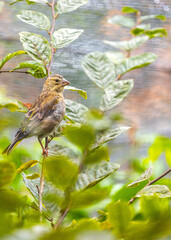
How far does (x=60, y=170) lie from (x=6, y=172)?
0.09 feet

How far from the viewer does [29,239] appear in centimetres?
11

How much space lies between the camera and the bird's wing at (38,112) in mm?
570

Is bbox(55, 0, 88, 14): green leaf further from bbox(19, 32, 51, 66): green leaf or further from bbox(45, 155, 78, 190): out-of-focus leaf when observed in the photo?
bbox(45, 155, 78, 190): out-of-focus leaf

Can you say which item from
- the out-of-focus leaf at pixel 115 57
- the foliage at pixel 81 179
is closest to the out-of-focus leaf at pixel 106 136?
the foliage at pixel 81 179

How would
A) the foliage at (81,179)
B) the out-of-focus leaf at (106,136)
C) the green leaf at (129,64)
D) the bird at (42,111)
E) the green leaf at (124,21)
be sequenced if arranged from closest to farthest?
the foliage at (81,179), the out-of-focus leaf at (106,136), the green leaf at (129,64), the green leaf at (124,21), the bird at (42,111)

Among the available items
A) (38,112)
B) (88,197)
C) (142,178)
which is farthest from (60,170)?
(38,112)

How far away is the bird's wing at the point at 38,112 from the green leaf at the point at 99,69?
0.25 metres

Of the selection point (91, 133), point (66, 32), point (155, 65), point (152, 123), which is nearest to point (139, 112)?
point (152, 123)

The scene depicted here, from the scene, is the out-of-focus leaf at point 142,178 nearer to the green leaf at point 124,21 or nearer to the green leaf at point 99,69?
the green leaf at point 99,69

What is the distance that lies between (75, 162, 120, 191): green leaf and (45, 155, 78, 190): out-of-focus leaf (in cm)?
3

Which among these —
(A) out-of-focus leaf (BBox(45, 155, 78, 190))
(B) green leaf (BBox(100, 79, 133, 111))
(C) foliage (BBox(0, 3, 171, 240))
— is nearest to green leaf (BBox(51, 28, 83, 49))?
(C) foliage (BBox(0, 3, 171, 240))

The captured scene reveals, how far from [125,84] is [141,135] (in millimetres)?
1010

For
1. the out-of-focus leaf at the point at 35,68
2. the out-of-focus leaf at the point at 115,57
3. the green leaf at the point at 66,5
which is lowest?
the out-of-focus leaf at the point at 35,68

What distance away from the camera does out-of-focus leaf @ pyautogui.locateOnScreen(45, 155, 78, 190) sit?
172 mm
